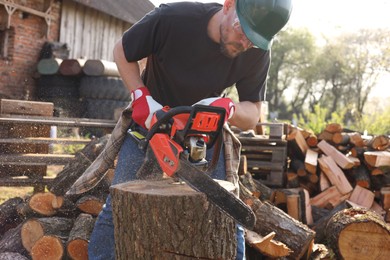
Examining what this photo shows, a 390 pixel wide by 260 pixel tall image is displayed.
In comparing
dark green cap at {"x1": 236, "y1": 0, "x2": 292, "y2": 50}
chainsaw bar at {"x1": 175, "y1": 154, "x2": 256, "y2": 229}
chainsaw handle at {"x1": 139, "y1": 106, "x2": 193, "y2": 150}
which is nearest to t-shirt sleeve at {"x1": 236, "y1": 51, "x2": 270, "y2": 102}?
dark green cap at {"x1": 236, "y1": 0, "x2": 292, "y2": 50}

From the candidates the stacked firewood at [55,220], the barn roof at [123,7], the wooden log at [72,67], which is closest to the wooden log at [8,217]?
the stacked firewood at [55,220]

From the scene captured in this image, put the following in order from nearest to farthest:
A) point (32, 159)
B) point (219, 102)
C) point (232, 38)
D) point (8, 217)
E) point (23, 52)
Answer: point (219, 102), point (232, 38), point (8, 217), point (32, 159), point (23, 52)

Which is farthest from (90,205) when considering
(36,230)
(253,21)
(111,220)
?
(253,21)

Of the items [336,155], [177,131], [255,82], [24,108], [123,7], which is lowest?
[336,155]

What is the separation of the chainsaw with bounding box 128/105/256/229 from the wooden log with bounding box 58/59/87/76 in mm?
7464

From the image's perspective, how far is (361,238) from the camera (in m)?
3.27

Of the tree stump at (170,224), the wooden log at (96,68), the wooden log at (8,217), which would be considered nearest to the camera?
the tree stump at (170,224)

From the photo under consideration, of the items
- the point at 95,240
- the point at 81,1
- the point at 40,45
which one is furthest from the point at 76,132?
the point at 95,240

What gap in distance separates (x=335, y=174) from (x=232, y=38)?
3204mm

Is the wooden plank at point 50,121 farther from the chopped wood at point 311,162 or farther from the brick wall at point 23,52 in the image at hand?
the brick wall at point 23,52

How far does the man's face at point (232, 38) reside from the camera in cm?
221

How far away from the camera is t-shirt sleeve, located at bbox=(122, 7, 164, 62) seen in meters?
2.36

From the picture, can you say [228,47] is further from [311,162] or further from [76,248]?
[311,162]

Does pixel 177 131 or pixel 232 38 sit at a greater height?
A: pixel 232 38
